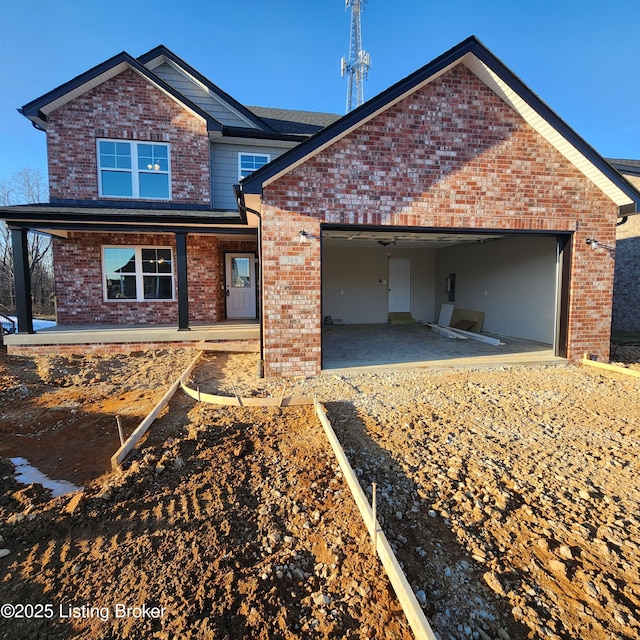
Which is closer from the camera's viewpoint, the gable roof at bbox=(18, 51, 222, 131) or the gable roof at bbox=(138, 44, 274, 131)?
the gable roof at bbox=(18, 51, 222, 131)

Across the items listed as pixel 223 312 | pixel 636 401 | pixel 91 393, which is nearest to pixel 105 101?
pixel 223 312

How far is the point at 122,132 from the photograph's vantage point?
10578 mm

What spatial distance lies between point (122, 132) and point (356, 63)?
832 inches

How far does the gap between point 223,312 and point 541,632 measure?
11187 mm

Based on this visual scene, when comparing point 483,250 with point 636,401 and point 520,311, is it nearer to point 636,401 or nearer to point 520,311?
point 520,311

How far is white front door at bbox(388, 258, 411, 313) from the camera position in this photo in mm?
15258

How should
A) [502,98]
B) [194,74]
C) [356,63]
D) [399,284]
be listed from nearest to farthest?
[502,98] < [194,74] < [399,284] < [356,63]

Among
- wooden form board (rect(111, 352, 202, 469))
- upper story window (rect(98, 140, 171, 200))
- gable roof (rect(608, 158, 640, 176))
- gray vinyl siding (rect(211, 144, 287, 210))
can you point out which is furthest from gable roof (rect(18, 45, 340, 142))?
gable roof (rect(608, 158, 640, 176))

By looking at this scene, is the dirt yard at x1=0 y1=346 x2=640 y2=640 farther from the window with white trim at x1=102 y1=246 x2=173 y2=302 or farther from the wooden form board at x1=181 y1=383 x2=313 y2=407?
the window with white trim at x1=102 y1=246 x2=173 y2=302

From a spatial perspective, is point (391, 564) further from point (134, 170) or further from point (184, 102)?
point (184, 102)

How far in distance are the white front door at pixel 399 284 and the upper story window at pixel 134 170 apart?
29.4 ft

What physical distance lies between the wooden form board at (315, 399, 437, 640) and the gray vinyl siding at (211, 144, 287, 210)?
1008 centimetres

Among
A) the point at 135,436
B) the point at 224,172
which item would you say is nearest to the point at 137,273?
the point at 224,172

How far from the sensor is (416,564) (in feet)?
8.14
